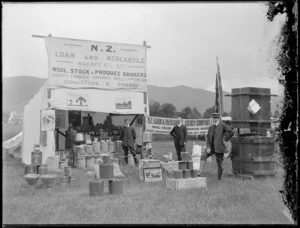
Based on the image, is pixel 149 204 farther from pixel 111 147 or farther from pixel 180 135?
pixel 111 147

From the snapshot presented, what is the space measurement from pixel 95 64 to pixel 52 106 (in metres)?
1.84

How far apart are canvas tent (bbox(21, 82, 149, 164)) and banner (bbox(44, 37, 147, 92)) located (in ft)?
0.64

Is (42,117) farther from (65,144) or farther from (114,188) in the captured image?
(114,188)

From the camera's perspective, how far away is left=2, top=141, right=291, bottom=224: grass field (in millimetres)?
5500

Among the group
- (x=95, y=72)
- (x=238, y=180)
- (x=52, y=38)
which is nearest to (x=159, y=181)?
(x=238, y=180)

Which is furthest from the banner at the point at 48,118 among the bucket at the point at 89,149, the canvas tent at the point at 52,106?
the bucket at the point at 89,149

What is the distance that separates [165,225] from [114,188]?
2522 mm

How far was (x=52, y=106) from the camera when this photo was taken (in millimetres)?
11305

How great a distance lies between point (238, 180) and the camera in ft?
28.7

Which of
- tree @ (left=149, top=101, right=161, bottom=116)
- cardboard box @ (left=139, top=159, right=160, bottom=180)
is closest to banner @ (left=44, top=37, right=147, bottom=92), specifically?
cardboard box @ (left=139, top=159, right=160, bottom=180)

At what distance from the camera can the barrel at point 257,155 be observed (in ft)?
29.3

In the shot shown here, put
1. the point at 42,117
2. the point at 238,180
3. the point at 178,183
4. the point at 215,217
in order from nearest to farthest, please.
Result: the point at 215,217, the point at 178,183, the point at 238,180, the point at 42,117

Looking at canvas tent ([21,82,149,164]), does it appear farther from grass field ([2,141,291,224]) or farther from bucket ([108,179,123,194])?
bucket ([108,179,123,194])

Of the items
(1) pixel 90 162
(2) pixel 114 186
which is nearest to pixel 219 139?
(2) pixel 114 186
